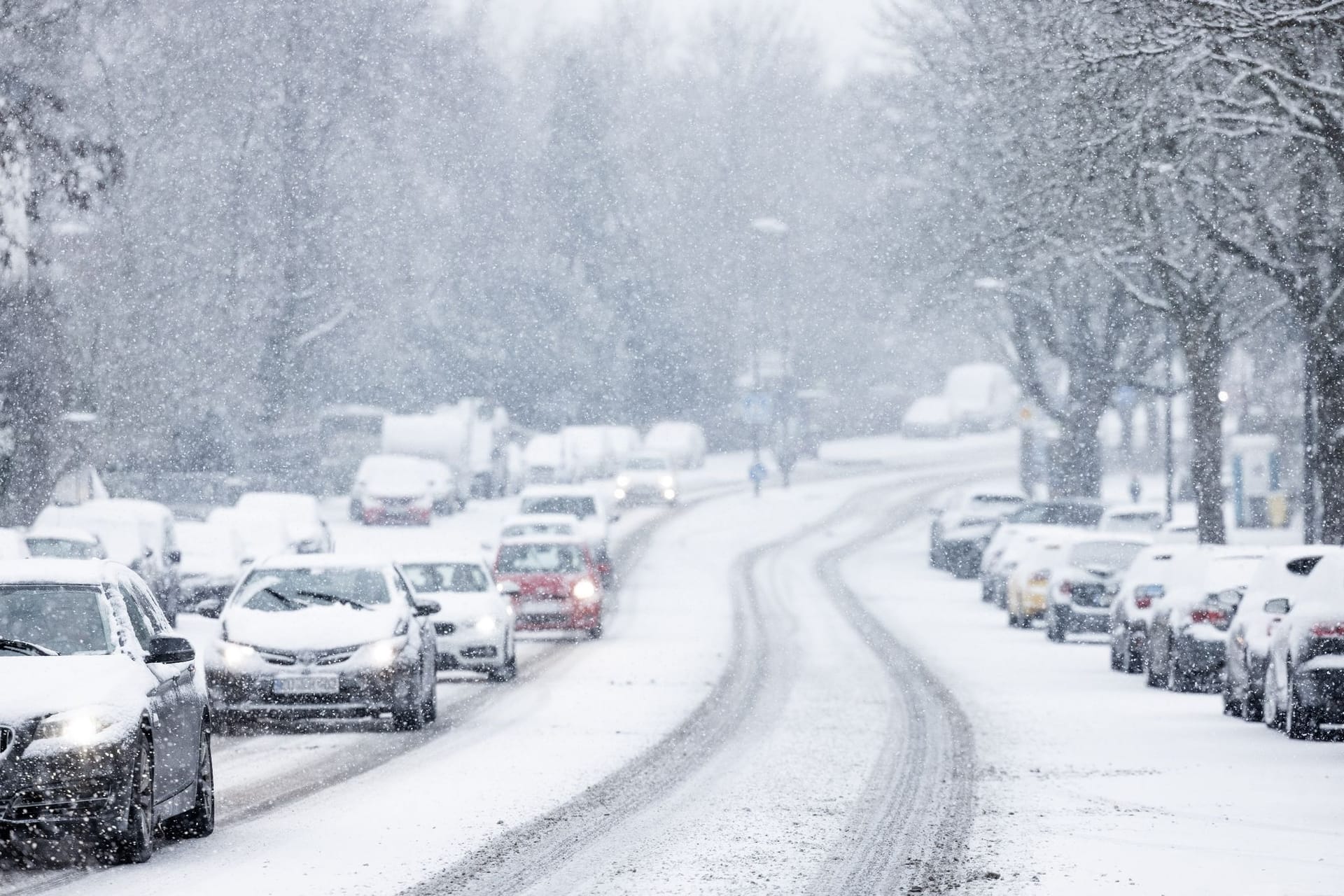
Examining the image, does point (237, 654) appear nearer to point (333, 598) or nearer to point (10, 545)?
point (333, 598)

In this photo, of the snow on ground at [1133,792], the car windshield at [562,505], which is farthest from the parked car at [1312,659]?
the car windshield at [562,505]

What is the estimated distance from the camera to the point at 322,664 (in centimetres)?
1944

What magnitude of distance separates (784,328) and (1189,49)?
4657cm

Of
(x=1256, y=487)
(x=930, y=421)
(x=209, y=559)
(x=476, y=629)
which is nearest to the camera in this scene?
(x=476, y=629)

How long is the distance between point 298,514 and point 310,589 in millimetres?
29279

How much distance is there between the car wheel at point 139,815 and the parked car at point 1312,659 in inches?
391

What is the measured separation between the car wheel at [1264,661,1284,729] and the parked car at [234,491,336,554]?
1102 inches

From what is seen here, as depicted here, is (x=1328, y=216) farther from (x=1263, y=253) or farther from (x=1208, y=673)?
(x=1208, y=673)

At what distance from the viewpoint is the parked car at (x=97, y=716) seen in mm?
10992

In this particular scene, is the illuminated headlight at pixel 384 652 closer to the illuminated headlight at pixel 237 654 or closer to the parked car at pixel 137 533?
the illuminated headlight at pixel 237 654

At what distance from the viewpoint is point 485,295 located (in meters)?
89.7

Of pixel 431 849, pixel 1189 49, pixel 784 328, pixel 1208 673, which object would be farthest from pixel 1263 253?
pixel 784 328

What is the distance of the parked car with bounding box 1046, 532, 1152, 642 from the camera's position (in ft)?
111

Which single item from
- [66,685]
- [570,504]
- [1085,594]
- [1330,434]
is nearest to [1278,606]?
[66,685]
